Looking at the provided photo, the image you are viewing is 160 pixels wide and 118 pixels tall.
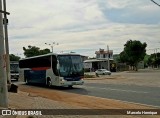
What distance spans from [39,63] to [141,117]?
869 inches

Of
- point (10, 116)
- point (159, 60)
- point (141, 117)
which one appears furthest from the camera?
point (159, 60)

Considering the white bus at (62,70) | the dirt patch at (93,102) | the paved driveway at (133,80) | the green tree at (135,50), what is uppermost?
the green tree at (135,50)

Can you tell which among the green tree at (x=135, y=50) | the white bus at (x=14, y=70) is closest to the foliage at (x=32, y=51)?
the green tree at (x=135, y=50)

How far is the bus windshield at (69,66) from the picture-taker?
94.9 feet

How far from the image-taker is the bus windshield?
1139 inches

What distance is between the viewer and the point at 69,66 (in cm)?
2906

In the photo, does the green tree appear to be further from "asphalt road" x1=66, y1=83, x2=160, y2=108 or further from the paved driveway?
"asphalt road" x1=66, y1=83, x2=160, y2=108

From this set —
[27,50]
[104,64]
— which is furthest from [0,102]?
[104,64]

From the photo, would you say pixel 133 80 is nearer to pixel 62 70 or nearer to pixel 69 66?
pixel 69 66

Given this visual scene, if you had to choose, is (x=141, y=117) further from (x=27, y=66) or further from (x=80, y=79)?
(x=27, y=66)

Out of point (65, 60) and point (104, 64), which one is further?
point (104, 64)

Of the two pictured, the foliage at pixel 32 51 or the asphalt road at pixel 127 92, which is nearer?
the asphalt road at pixel 127 92

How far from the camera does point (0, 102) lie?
13109 mm

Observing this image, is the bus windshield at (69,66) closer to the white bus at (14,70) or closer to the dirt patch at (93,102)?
the dirt patch at (93,102)
